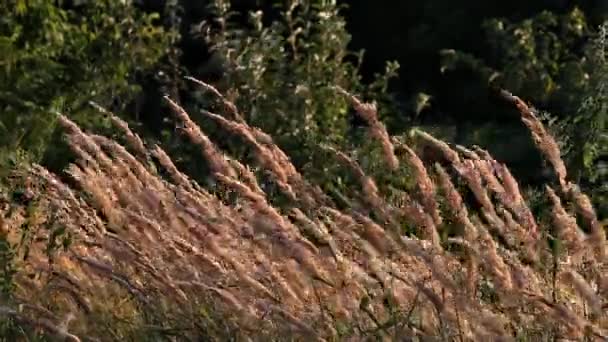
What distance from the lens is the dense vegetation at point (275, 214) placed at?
3.88 m

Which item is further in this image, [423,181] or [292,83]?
[292,83]

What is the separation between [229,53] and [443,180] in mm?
5531

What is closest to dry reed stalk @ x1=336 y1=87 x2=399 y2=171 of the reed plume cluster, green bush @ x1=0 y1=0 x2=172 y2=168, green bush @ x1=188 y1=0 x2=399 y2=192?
the reed plume cluster

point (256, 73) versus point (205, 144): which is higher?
point (256, 73)

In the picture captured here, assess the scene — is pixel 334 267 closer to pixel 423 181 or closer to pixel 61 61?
pixel 423 181

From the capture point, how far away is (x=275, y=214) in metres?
3.98

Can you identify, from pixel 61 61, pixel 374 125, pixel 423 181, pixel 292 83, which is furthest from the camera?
pixel 61 61

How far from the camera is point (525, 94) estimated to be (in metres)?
10.5

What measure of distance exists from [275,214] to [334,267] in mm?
263

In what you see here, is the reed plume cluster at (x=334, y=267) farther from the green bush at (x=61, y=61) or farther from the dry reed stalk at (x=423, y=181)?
the green bush at (x=61, y=61)

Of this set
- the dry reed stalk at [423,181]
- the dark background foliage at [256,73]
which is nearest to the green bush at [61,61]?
the dark background foliage at [256,73]

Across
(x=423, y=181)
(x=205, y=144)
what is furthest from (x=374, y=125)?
(x=205, y=144)

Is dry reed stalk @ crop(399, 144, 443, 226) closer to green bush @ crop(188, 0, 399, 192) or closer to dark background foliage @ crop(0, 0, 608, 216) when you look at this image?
dark background foliage @ crop(0, 0, 608, 216)

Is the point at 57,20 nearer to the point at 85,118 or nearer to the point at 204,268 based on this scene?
the point at 85,118
